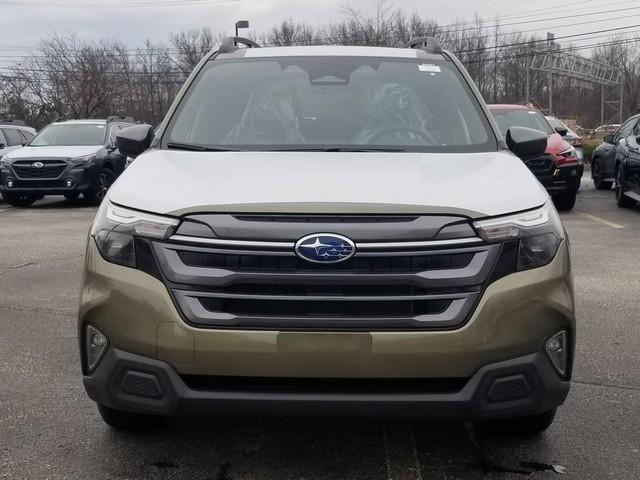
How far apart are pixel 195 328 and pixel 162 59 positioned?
63774 mm

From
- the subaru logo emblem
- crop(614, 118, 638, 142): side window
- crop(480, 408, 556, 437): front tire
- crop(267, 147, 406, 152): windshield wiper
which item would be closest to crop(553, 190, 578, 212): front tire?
crop(614, 118, 638, 142): side window

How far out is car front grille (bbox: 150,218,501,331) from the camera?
2.59 meters

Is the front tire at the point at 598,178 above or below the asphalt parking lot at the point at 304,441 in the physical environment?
below

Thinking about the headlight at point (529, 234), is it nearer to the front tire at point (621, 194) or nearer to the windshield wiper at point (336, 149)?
the windshield wiper at point (336, 149)

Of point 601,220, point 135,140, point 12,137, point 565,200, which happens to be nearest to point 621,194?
point 565,200

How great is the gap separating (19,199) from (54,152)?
1.47 metres

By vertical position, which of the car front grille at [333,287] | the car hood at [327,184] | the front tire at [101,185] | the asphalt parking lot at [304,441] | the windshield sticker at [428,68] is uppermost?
the windshield sticker at [428,68]

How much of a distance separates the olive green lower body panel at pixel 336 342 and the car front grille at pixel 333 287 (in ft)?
0.13

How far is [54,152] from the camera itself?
1429 cm

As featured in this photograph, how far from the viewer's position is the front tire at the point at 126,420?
10.7 feet

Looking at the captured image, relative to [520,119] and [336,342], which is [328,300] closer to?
[336,342]

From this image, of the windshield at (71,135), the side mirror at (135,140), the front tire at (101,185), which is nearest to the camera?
the side mirror at (135,140)

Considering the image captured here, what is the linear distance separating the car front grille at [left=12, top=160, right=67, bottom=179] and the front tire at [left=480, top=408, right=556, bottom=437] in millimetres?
12234

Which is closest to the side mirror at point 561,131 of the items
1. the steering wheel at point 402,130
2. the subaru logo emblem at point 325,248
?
the steering wheel at point 402,130
